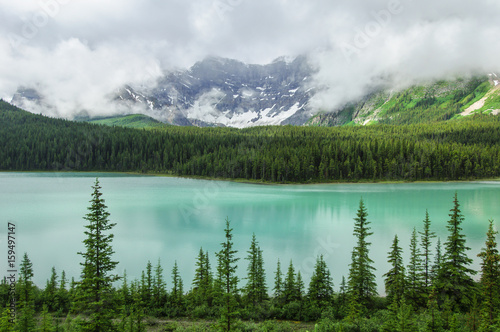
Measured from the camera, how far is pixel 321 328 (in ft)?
45.2

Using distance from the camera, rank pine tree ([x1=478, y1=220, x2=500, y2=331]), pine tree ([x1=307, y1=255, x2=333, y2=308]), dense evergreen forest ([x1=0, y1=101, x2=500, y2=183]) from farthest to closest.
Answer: dense evergreen forest ([x1=0, y1=101, x2=500, y2=183]) → pine tree ([x1=307, y1=255, x2=333, y2=308]) → pine tree ([x1=478, y1=220, x2=500, y2=331])

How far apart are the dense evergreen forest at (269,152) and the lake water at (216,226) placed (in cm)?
4014

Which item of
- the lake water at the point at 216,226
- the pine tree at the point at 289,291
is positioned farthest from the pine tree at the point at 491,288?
the pine tree at the point at 289,291

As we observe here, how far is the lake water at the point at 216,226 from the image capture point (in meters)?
27.6

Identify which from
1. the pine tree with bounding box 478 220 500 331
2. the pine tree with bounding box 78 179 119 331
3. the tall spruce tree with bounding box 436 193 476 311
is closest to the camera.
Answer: the pine tree with bounding box 78 179 119 331

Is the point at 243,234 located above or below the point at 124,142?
below

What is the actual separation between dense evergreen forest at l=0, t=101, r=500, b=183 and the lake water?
40145 millimetres

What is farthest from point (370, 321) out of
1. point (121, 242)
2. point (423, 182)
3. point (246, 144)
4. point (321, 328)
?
point (246, 144)

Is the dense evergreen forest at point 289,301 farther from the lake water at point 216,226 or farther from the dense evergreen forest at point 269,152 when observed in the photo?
the dense evergreen forest at point 269,152

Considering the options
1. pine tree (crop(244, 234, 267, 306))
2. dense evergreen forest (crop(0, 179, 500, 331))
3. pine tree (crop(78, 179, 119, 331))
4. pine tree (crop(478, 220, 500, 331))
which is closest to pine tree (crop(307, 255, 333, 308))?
dense evergreen forest (crop(0, 179, 500, 331))

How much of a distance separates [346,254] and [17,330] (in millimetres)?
24997

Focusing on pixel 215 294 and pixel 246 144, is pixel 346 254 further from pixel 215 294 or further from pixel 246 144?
pixel 246 144

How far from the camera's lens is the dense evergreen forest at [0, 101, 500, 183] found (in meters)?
110

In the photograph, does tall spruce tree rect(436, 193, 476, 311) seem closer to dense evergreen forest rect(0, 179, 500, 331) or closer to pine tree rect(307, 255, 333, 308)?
dense evergreen forest rect(0, 179, 500, 331)
